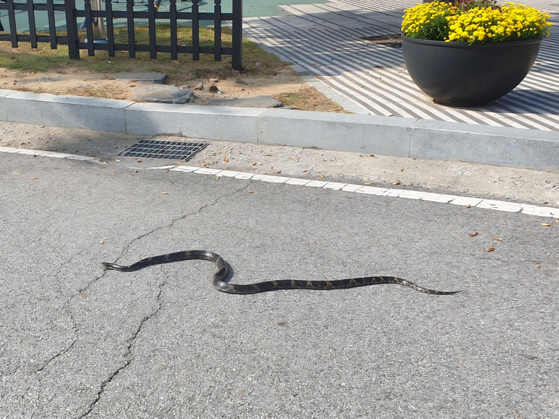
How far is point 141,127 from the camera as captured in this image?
7.38 m

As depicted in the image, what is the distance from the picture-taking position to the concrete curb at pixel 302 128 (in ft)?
19.5

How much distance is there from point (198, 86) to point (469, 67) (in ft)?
13.1

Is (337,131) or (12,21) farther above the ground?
(12,21)

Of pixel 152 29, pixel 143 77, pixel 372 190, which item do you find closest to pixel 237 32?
pixel 152 29

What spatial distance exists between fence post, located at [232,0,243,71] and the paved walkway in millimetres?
1299

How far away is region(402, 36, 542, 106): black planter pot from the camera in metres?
6.90

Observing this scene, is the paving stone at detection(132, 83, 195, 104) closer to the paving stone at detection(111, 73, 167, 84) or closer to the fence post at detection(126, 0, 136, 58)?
the paving stone at detection(111, 73, 167, 84)

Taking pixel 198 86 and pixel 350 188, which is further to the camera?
pixel 198 86

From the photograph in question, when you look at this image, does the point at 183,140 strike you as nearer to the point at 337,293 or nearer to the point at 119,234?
the point at 119,234

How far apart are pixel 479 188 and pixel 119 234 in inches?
133

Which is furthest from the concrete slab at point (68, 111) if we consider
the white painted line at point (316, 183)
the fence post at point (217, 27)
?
the white painted line at point (316, 183)

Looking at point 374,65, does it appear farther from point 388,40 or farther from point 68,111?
point 68,111

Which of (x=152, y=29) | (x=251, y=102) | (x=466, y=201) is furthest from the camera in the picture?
(x=152, y=29)

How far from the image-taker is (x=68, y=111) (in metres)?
7.56
